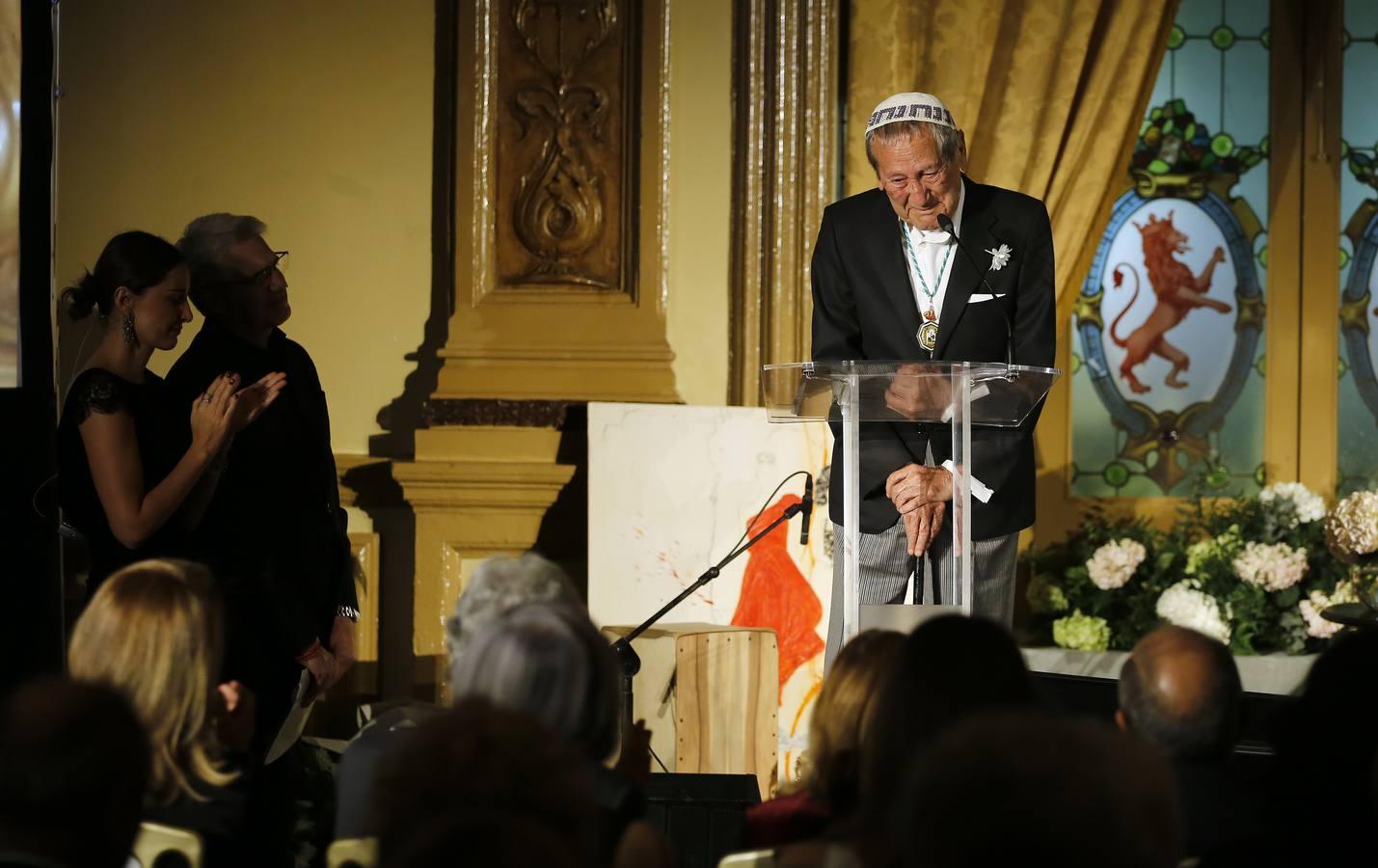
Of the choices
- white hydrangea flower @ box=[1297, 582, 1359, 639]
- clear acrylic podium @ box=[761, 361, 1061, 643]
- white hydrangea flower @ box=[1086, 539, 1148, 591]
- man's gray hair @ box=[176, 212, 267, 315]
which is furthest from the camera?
white hydrangea flower @ box=[1086, 539, 1148, 591]

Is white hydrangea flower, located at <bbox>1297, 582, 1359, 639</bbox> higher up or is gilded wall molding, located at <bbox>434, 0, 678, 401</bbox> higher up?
gilded wall molding, located at <bbox>434, 0, 678, 401</bbox>

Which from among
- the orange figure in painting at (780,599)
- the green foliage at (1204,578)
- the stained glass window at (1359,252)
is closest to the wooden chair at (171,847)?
the orange figure in painting at (780,599)

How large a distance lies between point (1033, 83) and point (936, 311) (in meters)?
1.97

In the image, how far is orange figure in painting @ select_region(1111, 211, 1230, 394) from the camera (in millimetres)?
5504

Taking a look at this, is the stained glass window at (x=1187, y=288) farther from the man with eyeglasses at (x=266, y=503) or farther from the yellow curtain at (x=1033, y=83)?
the man with eyeglasses at (x=266, y=503)

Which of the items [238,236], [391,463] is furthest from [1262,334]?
[238,236]

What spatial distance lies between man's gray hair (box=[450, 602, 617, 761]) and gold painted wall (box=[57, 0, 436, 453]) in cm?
323

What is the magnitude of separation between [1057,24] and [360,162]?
7.60 feet

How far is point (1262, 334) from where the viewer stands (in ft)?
18.1

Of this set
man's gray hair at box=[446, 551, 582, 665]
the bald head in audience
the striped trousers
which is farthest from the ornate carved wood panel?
the bald head in audience

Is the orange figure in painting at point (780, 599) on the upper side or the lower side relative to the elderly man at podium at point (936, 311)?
lower

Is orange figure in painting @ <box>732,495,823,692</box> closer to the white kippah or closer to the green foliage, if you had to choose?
the green foliage

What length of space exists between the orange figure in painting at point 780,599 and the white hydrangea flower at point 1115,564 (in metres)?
0.96

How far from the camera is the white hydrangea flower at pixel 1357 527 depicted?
417 centimetres
